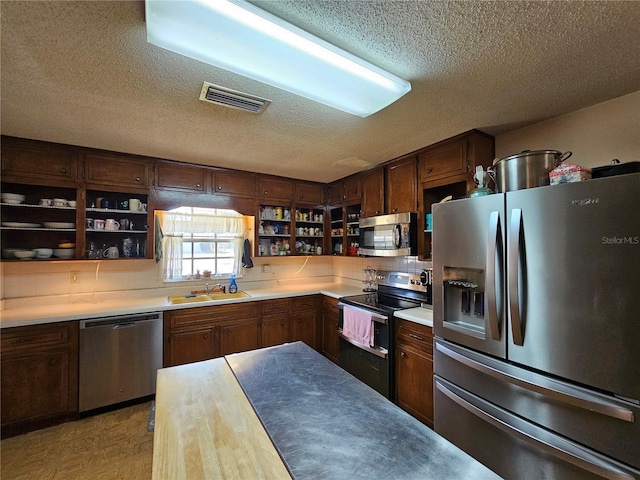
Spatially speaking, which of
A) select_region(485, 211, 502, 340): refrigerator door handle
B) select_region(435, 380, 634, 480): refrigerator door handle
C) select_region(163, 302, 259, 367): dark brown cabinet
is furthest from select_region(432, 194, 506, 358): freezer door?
select_region(163, 302, 259, 367): dark brown cabinet

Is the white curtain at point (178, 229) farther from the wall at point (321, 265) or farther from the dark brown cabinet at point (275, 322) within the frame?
the dark brown cabinet at point (275, 322)

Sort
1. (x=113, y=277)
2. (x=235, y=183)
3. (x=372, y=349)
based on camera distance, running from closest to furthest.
A: 1. (x=372, y=349)
2. (x=113, y=277)
3. (x=235, y=183)

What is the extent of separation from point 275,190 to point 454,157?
213cm

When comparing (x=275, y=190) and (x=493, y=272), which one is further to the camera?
(x=275, y=190)

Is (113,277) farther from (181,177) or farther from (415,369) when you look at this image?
(415,369)

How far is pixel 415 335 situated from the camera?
2.26 meters

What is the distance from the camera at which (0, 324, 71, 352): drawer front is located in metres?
2.12

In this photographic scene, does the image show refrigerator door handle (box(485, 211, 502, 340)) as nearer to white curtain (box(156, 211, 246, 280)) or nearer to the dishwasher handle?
the dishwasher handle

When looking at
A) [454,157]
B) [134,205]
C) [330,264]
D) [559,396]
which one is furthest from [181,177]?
[559,396]

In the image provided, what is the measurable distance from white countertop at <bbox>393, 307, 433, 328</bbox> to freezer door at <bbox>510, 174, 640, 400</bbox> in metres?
0.71

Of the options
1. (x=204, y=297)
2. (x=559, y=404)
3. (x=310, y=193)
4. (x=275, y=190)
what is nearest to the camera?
(x=559, y=404)

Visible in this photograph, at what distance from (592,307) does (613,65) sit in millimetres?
1210

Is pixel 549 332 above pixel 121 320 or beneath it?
above

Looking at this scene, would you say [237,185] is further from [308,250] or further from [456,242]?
[456,242]
